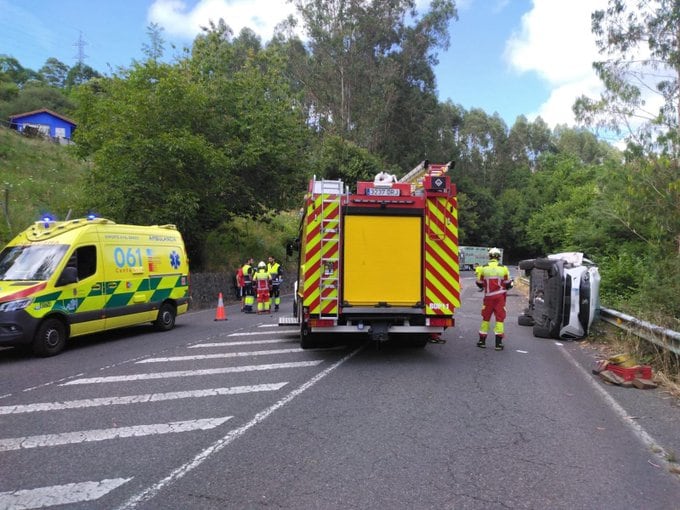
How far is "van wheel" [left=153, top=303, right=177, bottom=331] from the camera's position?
41.4ft

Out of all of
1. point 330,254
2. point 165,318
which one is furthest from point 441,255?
point 165,318

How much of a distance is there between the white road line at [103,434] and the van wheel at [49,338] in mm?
4542

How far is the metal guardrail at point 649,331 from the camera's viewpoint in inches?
291

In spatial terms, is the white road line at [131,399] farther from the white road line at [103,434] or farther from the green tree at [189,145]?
the green tree at [189,145]

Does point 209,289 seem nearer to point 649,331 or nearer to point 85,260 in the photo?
point 85,260

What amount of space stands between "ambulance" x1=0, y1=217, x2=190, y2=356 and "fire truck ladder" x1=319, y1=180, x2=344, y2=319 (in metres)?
4.62

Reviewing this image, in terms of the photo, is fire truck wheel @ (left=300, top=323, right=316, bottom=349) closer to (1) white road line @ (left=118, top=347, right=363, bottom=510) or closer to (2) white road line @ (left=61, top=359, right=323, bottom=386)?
(2) white road line @ (left=61, top=359, right=323, bottom=386)

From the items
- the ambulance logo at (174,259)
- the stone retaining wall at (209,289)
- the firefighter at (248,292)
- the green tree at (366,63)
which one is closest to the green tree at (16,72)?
the green tree at (366,63)

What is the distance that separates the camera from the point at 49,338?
9219 millimetres

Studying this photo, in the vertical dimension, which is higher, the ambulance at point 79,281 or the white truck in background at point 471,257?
the white truck in background at point 471,257

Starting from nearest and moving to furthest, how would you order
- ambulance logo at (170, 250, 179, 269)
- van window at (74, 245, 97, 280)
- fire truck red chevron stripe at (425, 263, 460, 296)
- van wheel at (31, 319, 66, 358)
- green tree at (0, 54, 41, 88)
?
1. fire truck red chevron stripe at (425, 263, 460, 296)
2. van wheel at (31, 319, 66, 358)
3. van window at (74, 245, 97, 280)
4. ambulance logo at (170, 250, 179, 269)
5. green tree at (0, 54, 41, 88)

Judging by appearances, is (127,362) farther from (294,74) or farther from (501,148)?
(501,148)

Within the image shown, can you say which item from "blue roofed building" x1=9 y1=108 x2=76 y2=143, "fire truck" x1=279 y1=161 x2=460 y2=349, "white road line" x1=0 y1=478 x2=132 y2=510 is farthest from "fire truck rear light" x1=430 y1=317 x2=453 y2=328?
"blue roofed building" x1=9 y1=108 x2=76 y2=143

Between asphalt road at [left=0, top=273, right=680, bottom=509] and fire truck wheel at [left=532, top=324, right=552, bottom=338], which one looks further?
fire truck wheel at [left=532, top=324, right=552, bottom=338]
